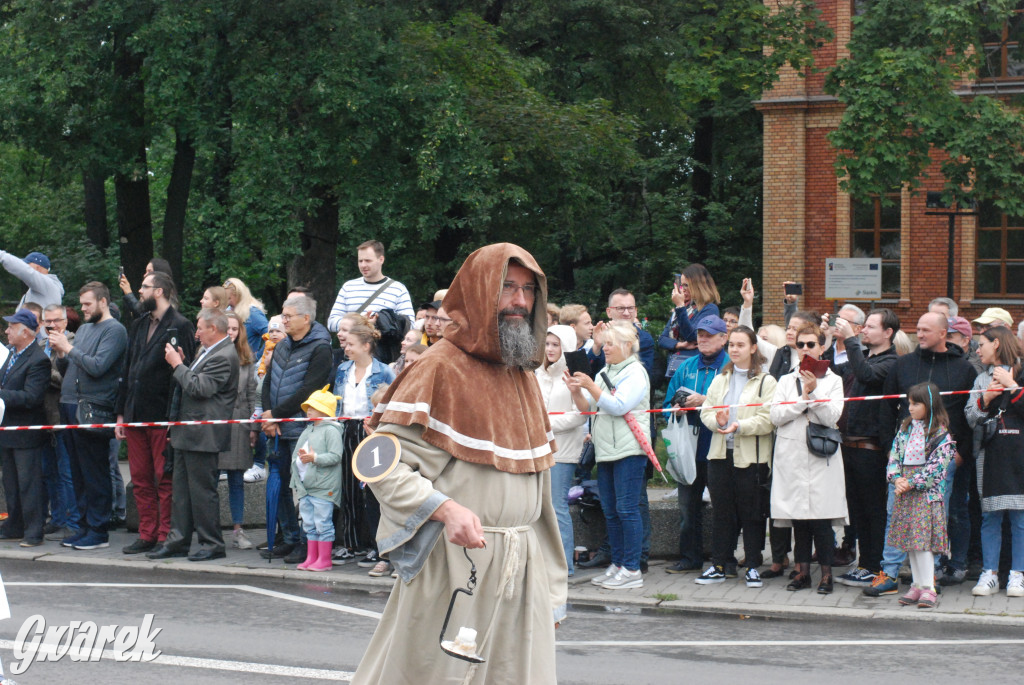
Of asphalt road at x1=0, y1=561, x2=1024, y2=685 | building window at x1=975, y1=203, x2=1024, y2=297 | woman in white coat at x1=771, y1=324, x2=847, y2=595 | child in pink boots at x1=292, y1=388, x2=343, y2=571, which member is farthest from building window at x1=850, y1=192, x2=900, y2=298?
asphalt road at x1=0, y1=561, x2=1024, y2=685

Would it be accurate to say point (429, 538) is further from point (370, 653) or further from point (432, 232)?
point (432, 232)

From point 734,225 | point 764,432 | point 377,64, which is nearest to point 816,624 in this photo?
point 764,432

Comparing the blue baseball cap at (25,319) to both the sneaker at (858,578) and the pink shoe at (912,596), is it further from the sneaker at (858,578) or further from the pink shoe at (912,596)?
the pink shoe at (912,596)

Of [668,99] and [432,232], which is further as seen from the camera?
[668,99]

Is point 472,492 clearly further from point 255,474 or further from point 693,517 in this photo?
point 255,474

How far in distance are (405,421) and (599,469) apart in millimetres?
5658

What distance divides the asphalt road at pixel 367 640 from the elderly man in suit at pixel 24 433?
1883 millimetres

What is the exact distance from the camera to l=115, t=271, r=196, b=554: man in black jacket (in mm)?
11141

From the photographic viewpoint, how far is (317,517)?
1036 centimetres

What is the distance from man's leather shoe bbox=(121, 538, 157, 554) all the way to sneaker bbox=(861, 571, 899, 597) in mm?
6153

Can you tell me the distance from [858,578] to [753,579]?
2.68 feet

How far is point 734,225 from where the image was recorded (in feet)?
114

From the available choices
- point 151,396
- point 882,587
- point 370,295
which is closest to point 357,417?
point 370,295

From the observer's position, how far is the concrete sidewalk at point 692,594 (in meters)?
8.80
